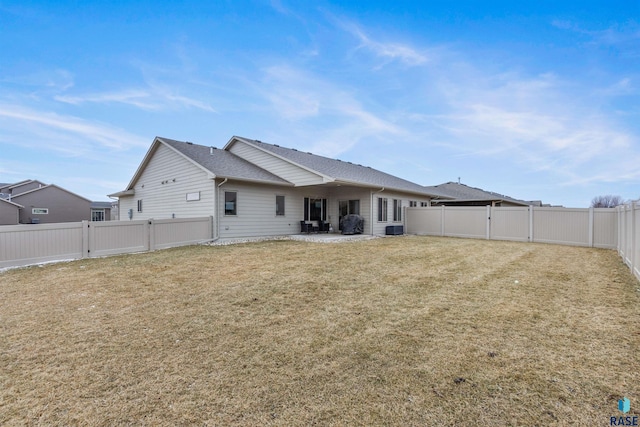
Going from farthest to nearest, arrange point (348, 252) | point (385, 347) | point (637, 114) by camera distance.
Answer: point (637, 114) → point (348, 252) → point (385, 347)

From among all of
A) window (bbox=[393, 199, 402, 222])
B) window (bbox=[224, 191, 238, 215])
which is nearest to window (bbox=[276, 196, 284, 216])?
window (bbox=[224, 191, 238, 215])

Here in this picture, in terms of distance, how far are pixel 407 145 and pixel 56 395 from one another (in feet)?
64.1

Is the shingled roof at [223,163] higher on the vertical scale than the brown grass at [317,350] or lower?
higher

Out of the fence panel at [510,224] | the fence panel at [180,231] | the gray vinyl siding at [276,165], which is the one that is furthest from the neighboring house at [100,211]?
the fence panel at [510,224]

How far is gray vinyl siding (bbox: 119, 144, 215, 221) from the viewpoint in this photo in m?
12.4

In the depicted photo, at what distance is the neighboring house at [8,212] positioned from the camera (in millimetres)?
25109

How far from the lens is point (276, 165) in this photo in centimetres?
1434

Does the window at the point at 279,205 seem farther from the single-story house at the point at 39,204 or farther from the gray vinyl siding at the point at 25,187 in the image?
the gray vinyl siding at the point at 25,187

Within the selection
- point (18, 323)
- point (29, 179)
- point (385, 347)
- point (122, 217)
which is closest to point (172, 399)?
point (385, 347)

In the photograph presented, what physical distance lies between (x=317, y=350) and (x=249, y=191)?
1098cm

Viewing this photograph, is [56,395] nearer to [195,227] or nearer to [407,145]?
[195,227]

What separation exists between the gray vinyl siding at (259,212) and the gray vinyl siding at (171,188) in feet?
2.86

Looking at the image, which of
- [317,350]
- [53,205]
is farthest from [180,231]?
[53,205]

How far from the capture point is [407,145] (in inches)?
753
